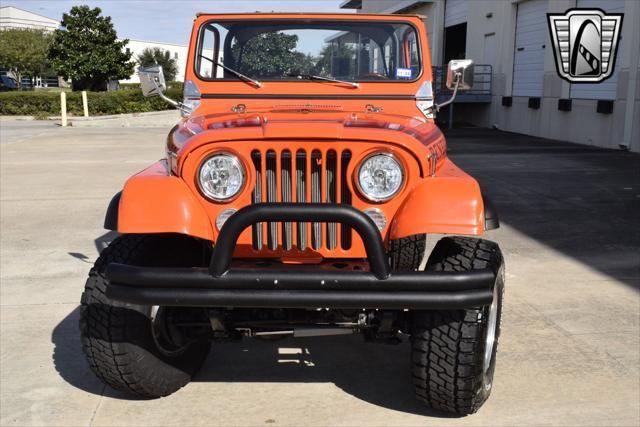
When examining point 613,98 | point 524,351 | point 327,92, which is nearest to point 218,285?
point 327,92

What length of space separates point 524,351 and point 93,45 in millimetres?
31990

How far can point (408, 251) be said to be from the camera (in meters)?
4.57

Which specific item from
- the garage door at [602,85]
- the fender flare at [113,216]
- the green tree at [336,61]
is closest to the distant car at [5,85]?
the garage door at [602,85]

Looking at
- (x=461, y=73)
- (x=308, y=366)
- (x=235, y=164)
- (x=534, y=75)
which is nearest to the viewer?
(x=235, y=164)

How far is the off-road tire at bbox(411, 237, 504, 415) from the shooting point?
331 centimetres

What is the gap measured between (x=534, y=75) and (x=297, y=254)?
1877cm

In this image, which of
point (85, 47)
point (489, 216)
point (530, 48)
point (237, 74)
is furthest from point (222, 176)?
point (85, 47)

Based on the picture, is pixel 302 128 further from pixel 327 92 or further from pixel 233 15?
pixel 233 15

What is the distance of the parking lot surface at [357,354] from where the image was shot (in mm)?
3674

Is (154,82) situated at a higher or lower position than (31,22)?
lower

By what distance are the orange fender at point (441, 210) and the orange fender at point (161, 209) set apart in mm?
851

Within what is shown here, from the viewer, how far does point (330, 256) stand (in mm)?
3422

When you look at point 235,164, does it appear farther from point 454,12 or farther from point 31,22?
point 31,22

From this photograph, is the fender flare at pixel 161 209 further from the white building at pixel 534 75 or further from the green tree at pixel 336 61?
the white building at pixel 534 75
